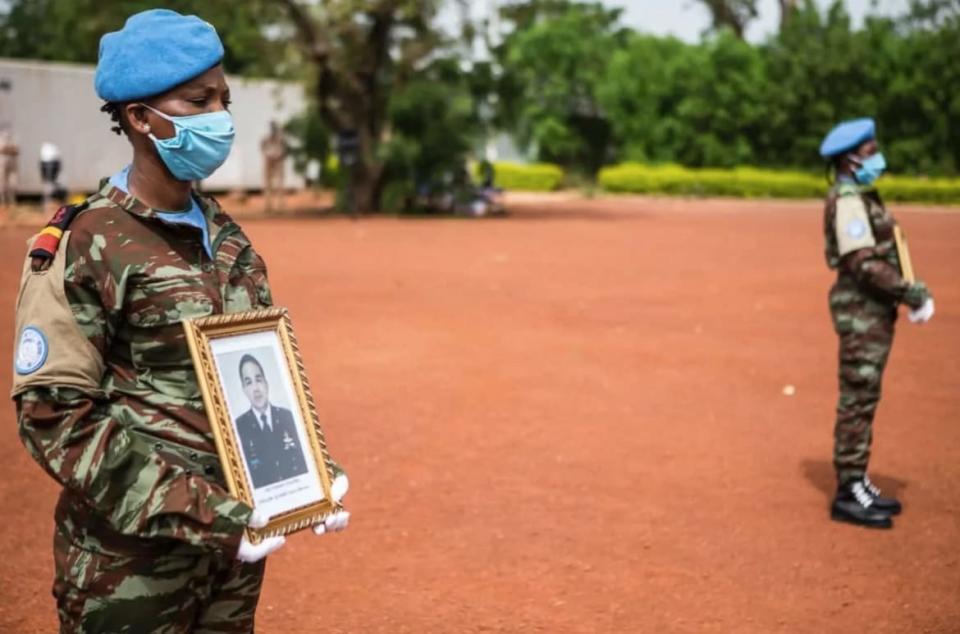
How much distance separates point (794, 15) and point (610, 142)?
951 centimetres

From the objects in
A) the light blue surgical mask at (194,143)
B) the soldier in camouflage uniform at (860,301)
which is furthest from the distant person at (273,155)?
the light blue surgical mask at (194,143)

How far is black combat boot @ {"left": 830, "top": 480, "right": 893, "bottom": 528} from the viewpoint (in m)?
5.49

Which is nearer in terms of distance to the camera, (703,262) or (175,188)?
(175,188)

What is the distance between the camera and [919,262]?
17359mm

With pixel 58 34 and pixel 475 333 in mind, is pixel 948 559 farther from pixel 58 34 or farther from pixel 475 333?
pixel 58 34

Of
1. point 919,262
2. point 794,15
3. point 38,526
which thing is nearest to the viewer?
point 38,526

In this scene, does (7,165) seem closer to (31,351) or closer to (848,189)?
(848,189)

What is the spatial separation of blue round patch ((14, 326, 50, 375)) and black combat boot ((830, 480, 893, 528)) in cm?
438

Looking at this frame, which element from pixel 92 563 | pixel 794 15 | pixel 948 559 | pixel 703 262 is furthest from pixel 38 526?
pixel 794 15

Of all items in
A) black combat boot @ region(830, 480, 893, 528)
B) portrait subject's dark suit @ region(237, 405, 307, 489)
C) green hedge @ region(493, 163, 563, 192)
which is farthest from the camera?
green hedge @ region(493, 163, 563, 192)

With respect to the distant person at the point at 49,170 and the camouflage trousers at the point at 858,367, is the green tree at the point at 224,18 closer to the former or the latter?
the distant person at the point at 49,170

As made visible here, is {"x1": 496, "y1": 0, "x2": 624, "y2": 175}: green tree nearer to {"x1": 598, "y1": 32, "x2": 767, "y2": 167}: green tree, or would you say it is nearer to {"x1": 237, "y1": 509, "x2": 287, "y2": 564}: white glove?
{"x1": 598, "y1": 32, "x2": 767, "y2": 167}: green tree

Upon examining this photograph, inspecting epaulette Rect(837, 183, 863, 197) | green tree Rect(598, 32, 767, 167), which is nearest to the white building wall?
green tree Rect(598, 32, 767, 167)

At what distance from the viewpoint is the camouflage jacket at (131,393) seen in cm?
208
